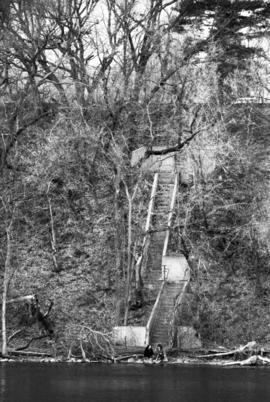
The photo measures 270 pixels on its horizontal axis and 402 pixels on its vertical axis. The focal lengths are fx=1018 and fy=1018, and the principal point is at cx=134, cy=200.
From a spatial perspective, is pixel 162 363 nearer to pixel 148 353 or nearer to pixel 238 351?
pixel 148 353

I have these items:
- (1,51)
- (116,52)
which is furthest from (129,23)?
(1,51)

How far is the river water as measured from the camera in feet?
90.3

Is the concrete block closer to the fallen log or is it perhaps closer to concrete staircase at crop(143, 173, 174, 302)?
concrete staircase at crop(143, 173, 174, 302)

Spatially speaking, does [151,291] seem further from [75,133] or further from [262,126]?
[262,126]

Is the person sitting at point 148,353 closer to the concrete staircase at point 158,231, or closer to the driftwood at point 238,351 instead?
the driftwood at point 238,351

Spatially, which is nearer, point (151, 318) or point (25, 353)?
point (25, 353)

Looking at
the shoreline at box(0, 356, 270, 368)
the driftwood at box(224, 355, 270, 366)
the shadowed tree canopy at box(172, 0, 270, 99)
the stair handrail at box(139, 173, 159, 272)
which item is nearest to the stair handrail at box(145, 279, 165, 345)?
the shoreline at box(0, 356, 270, 368)

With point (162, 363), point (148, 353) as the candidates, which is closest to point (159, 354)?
point (148, 353)

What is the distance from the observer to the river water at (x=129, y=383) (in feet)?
90.3

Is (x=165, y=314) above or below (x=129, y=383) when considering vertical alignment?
above

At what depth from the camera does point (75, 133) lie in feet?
155

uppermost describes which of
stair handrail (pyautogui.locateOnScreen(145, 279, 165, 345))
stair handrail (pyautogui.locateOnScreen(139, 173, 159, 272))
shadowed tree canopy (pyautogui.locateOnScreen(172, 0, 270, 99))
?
shadowed tree canopy (pyautogui.locateOnScreen(172, 0, 270, 99))

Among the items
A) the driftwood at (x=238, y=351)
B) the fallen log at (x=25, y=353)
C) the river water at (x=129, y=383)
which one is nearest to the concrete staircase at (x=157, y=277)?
the driftwood at (x=238, y=351)

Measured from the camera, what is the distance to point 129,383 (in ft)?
99.4
